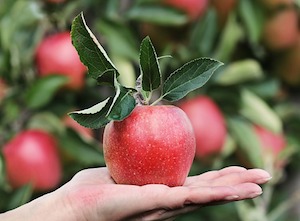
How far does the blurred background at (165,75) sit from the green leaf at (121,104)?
50cm

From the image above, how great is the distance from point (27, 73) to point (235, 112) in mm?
369

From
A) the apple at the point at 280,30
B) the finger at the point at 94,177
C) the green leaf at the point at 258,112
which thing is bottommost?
the green leaf at the point at 258,112

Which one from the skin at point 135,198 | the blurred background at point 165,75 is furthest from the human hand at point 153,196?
the blurred background at point 165,75

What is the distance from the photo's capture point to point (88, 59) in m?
0.81

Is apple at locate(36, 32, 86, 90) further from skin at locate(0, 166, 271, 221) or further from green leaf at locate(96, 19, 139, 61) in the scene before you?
skin at locate(0, 166, 271, 221)

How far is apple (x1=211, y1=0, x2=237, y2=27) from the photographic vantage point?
1.52 metres

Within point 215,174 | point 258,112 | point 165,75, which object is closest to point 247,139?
point 258,112

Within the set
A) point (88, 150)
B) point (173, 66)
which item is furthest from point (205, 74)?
point (173, 66)

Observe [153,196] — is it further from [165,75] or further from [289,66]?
[289,66]

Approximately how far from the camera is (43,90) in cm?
135

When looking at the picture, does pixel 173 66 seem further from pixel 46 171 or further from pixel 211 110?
pixel 46 171

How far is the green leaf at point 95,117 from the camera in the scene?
2.59ft

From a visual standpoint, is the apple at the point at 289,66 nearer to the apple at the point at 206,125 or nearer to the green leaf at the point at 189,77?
the apple at the point at 206,125

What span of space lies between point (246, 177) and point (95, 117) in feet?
0.50
